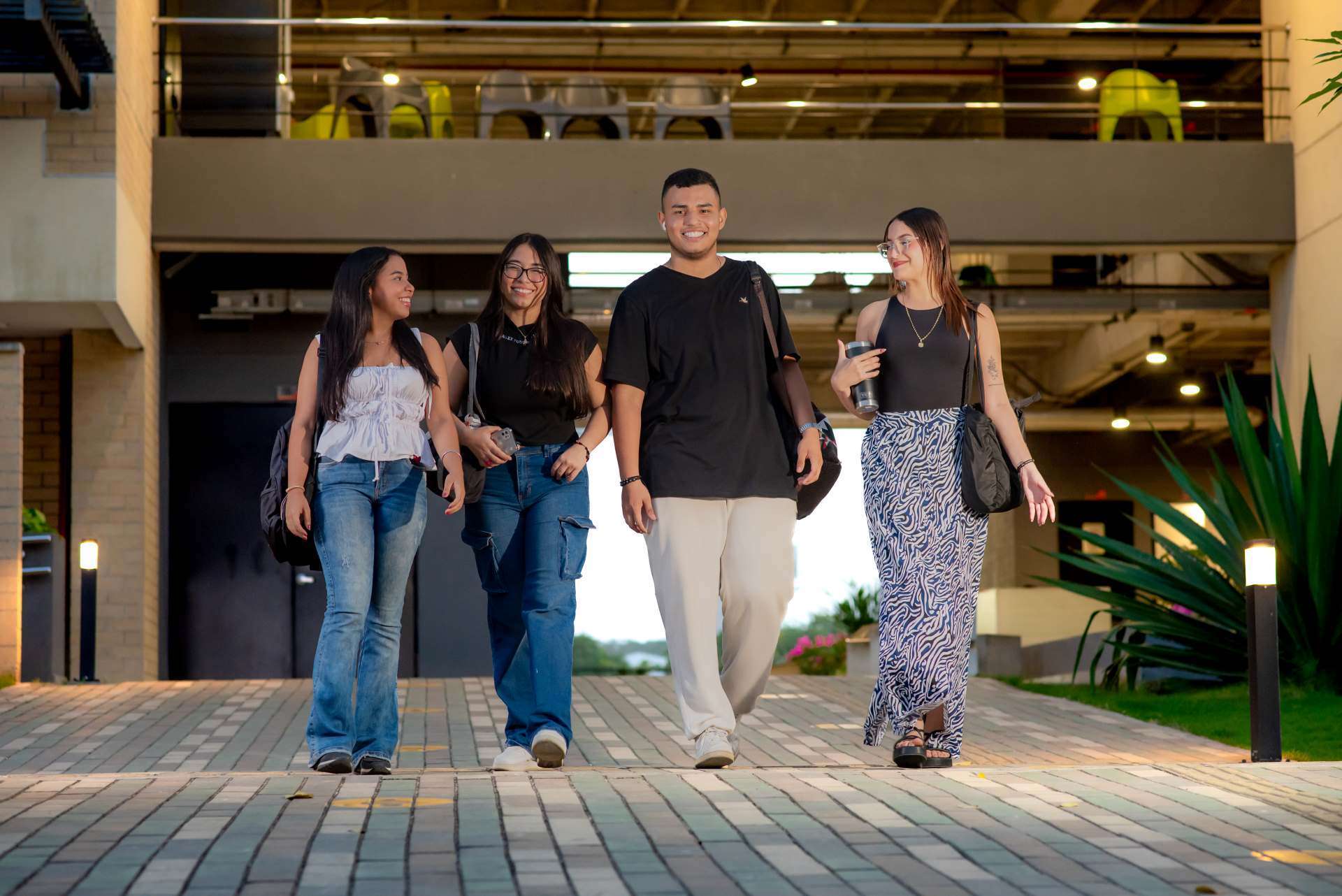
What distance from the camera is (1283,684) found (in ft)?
26.6

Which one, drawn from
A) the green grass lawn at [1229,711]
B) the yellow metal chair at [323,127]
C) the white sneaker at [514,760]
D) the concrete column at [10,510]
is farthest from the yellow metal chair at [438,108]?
the white sneaker at [514,760]

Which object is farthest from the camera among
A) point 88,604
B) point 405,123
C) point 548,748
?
point 405,123

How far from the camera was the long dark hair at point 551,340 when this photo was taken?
16.6 ft

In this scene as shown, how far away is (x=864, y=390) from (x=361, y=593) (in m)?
1.53

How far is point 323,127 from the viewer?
13.9 metres

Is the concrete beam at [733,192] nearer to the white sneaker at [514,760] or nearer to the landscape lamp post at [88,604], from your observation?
the landscape lamp post at [88,604]

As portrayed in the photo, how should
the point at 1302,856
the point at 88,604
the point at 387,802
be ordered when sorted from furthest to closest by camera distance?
the point at 88,604 → the point at 387,802 → the point at 1302,856

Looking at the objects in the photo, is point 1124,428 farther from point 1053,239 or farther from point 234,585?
point 234,585

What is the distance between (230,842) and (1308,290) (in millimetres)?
10949

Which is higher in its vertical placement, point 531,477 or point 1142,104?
point 1142,104

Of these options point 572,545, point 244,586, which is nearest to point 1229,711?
point 572,545

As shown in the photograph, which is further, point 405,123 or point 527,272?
point 405,123

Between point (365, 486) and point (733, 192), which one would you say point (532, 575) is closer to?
point (365, 486)

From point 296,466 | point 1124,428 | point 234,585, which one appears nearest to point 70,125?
point 234,585
